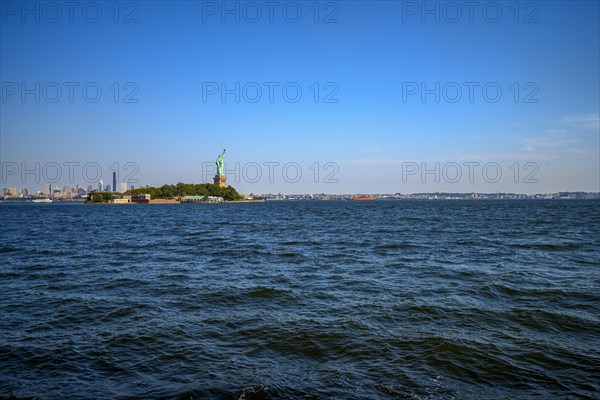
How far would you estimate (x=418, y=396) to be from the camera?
303 inches

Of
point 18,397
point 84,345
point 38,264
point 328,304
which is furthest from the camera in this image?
point 38,264

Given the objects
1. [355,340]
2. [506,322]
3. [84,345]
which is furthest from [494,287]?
[84,345]

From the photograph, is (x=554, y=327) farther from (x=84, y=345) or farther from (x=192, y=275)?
(x=192, y=275)

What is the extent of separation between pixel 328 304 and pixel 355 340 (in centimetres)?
347

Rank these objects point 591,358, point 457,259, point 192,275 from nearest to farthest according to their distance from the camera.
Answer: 1. point 591,358
2. point 192,275
3. point 457,259

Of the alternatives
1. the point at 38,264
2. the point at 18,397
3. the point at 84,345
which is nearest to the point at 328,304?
the point at 84,345

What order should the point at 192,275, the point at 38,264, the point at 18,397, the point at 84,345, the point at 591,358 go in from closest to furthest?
the point at 18,397 → the point at 591,358 → the point at 84,345 → the point at 192,275 → the point at 38,264

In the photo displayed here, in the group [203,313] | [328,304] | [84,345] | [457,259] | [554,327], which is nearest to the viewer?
[84,345]

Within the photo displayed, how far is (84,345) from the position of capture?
1013cm

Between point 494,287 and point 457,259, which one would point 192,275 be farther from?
point 457,259

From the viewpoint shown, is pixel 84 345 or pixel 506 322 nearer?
pixel 84 345

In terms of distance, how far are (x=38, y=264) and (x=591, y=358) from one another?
2554 centimetres

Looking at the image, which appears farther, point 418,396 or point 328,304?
point 328,304

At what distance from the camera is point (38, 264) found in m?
22.6
